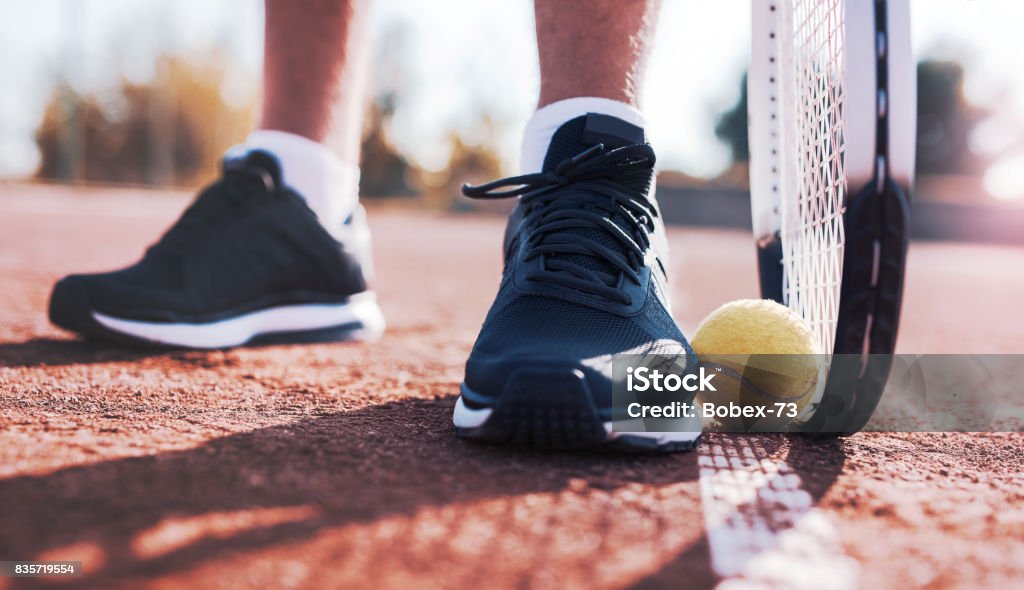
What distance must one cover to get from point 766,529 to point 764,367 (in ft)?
1.56

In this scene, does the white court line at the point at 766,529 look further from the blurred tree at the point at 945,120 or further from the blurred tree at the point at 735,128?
the blurred tree at the point at 945,120

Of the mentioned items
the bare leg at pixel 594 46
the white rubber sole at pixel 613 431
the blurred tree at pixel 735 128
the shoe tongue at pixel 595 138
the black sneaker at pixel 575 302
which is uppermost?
the blurred tree at pixel 735 128

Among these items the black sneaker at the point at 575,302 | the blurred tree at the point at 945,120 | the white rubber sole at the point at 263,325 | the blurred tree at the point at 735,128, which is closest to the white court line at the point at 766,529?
the black sneaker at the point at 575,302

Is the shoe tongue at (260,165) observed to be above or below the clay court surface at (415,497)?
above

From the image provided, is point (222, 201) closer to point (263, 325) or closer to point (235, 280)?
point (235, 280)

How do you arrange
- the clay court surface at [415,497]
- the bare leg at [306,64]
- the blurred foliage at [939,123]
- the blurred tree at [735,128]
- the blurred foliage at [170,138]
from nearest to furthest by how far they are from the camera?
the clay court surface at [415,497] < the bare leg at [306,64] < the blurred foliage at [939,123] < the blurred tree at [735,128] < the blurred foliage at [170,138]

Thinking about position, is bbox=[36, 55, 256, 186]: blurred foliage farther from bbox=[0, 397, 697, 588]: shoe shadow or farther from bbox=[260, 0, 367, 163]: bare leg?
bbox=[0, 397, 697, 588]: shoe shadow

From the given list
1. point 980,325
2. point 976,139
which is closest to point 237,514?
point 980,325

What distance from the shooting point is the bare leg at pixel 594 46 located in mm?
1476

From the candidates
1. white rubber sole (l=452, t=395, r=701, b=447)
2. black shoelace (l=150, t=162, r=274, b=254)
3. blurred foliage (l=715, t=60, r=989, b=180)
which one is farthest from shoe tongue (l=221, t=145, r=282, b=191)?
blurred foliage (l=715, t=60, r=989, b=180)

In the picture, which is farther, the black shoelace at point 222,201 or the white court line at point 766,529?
the black shoelace at point 222,201

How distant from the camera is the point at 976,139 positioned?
29.2 m

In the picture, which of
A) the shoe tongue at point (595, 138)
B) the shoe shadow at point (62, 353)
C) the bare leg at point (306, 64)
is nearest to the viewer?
the shoe tongue at point (595, 138)

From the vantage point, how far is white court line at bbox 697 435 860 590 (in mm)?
791
